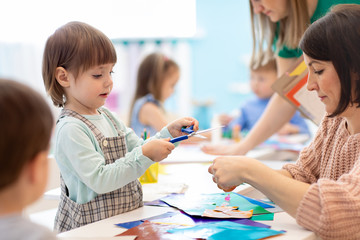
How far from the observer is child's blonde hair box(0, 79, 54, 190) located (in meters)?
0.63

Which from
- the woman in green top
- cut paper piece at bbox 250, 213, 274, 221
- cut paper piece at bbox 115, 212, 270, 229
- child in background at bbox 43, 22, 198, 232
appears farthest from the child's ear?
the woman in green top

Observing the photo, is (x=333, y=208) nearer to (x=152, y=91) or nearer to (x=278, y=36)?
(x=278, y=36)

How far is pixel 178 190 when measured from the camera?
4.32ft

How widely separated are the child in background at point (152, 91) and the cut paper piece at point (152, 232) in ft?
5.72

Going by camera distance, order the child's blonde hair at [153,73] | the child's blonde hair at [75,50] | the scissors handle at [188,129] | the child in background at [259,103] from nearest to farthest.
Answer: the child's blonde hair at [75,50]
the scissors handle at [188,129]
the child's blonde hair at [153,73]
the child in background at [259,103]

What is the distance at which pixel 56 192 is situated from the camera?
4.53 feet

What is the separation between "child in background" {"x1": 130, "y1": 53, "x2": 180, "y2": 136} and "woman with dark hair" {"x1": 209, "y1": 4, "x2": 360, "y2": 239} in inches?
64.5

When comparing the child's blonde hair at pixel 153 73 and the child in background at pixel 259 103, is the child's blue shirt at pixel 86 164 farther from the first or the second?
the child in background at pixel 259 103

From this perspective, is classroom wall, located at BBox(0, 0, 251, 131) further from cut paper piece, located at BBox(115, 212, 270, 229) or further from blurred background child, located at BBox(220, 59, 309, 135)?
cut paper piece, located at BBox(115, 212, 270, 229)

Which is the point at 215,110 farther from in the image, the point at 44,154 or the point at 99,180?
the point at 44,154

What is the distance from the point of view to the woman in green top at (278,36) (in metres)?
1.66

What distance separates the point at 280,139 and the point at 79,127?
179cm

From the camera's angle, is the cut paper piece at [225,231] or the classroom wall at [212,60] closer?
the cut paper piece at [225,231]

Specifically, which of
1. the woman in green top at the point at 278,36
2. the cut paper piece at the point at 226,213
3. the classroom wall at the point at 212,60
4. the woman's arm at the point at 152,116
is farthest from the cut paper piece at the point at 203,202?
the classroom wall at the point at 212,60
